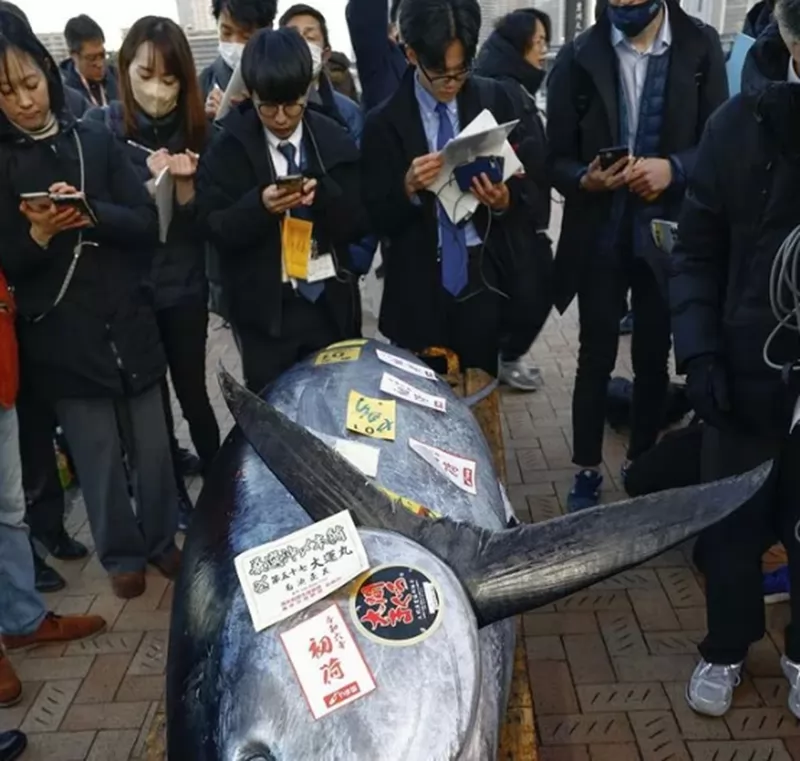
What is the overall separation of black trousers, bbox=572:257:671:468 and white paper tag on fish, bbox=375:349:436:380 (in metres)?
0.96

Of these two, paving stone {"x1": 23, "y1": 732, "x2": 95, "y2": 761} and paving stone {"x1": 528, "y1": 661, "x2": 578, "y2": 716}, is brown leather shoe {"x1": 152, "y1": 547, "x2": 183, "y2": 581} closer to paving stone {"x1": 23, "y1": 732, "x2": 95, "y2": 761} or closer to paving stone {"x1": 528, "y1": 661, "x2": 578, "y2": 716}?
paving stone {"x1": 23, "y1": 732, "x2": 95, "y2": 761}

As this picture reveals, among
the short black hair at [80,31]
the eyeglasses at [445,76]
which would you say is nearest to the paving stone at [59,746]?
the eyeglasses at [445,76]

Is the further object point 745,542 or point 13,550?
point 13,550

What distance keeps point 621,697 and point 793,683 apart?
1.80 feet

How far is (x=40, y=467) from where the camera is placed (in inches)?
140

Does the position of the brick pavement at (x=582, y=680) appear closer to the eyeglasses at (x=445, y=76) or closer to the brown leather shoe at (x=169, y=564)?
the brown leather shoe at (x=169, y=564)

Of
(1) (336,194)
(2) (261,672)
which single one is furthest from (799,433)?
(1) (336,194)

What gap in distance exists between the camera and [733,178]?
2.29 metres

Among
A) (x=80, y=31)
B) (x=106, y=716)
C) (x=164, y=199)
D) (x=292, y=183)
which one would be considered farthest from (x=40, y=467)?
(x=80, y=31)

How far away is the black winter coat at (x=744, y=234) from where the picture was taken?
219 cm

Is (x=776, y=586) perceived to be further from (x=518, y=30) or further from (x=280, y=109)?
(x=518, y=30)

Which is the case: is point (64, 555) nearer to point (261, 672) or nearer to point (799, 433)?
point (261, 672)

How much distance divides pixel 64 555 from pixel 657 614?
8.56ft

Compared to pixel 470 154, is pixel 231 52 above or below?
above
